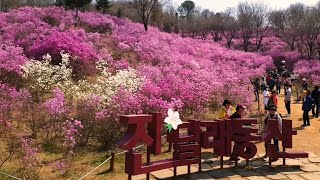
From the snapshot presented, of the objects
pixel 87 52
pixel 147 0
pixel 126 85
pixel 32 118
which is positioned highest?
pixel 147 0

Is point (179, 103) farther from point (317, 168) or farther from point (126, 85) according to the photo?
point (317, 168)

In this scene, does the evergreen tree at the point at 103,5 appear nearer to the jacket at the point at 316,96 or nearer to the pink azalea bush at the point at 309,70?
the pink azalea bush at the point at 309,70

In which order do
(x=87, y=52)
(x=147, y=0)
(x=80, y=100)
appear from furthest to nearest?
(x=147, y=0) < (x=87, y=52) < (x=80, y=100)

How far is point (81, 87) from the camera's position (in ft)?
42.7

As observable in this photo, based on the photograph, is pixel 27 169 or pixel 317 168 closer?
pixel 27 169

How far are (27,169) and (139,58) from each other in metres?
14.2

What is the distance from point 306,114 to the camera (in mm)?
12844

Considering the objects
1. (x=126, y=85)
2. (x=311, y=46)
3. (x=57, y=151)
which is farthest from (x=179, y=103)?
(x=311, y=46)

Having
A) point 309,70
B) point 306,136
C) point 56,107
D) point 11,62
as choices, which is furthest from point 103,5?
point 306,136

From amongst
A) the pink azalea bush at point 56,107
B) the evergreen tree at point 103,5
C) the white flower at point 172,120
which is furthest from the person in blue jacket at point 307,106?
the evergreen tree at point 103,5

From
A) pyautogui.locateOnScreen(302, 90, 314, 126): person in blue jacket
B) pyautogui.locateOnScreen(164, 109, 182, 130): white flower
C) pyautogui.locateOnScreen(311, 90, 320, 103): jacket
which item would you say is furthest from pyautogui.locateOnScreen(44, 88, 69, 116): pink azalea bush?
pyautogui.locateOnScreen(311, 90, 320, 103): jacket

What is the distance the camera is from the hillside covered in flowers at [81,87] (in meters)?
9.65

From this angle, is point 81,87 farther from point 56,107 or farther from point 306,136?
point 306,136

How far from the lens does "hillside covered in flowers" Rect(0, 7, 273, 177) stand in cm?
965
